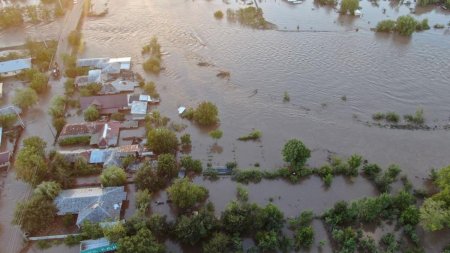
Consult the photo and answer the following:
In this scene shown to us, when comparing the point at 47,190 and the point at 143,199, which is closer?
the point at 47,190

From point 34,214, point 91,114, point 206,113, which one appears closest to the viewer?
point 34,214

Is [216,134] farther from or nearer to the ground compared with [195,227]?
farther from the ground

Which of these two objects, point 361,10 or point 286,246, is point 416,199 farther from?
point 361,10

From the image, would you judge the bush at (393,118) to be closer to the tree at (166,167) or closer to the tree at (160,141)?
the tree at (160,141)

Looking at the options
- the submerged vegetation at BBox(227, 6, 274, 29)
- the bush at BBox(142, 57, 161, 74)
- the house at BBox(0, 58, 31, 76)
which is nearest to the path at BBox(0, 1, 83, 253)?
the house at BBox(0, 58, 31, 76)

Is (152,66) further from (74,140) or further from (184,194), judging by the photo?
(184,194)

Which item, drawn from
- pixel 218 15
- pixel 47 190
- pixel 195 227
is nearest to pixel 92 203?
pixel 47 190

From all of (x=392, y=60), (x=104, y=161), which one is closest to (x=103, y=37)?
(x=104, y=161)

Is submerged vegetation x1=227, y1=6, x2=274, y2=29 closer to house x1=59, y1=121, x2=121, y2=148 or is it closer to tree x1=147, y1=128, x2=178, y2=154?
tree x1=147, y1=128, x2=178, y2=154
